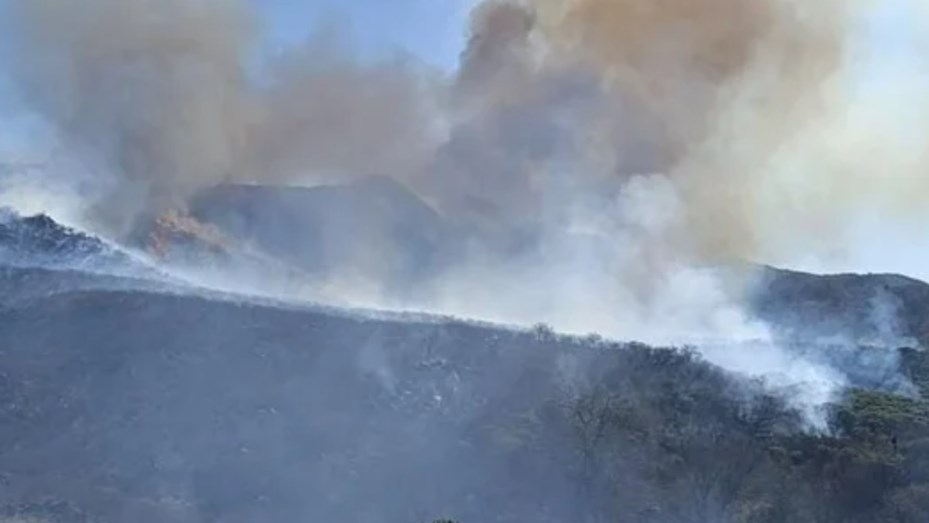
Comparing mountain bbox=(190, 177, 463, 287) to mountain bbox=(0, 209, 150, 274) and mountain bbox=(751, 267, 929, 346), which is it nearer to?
mountain bbox=(0, 209, 150, 274)

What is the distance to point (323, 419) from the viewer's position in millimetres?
74875

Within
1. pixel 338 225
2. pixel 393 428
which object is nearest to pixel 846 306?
pixel 338 225

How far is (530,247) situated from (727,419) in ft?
131

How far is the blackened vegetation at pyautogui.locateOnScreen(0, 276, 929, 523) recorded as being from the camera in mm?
67500

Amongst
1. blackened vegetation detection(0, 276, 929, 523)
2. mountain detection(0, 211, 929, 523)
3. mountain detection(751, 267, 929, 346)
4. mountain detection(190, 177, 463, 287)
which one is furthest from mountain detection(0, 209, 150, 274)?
mountain detection(751, 267, 929, 346)

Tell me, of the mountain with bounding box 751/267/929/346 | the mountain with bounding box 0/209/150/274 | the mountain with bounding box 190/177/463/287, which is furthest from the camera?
the mountain with bounding box 751/267/929/346

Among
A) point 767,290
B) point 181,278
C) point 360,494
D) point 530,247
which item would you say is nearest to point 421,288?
point 530,247

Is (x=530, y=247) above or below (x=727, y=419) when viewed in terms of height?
above

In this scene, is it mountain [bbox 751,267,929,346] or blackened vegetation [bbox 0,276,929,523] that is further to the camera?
mountain [bbox 751,267,929,346]

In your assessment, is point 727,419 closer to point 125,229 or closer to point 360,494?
point 360,494

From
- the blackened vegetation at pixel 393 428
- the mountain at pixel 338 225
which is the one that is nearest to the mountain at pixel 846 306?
the blackened vegetation at pixel 393 428

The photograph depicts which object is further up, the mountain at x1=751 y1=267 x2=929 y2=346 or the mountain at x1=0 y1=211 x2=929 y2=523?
the mountain at x1=751 y1=267 x2=929 y2=346

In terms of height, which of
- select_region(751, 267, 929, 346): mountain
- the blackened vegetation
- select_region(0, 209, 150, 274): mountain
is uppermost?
select_region(751, 267, 929, 346): mountain

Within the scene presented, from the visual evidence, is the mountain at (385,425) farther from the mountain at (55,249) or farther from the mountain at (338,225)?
the mountain at (338,225)
